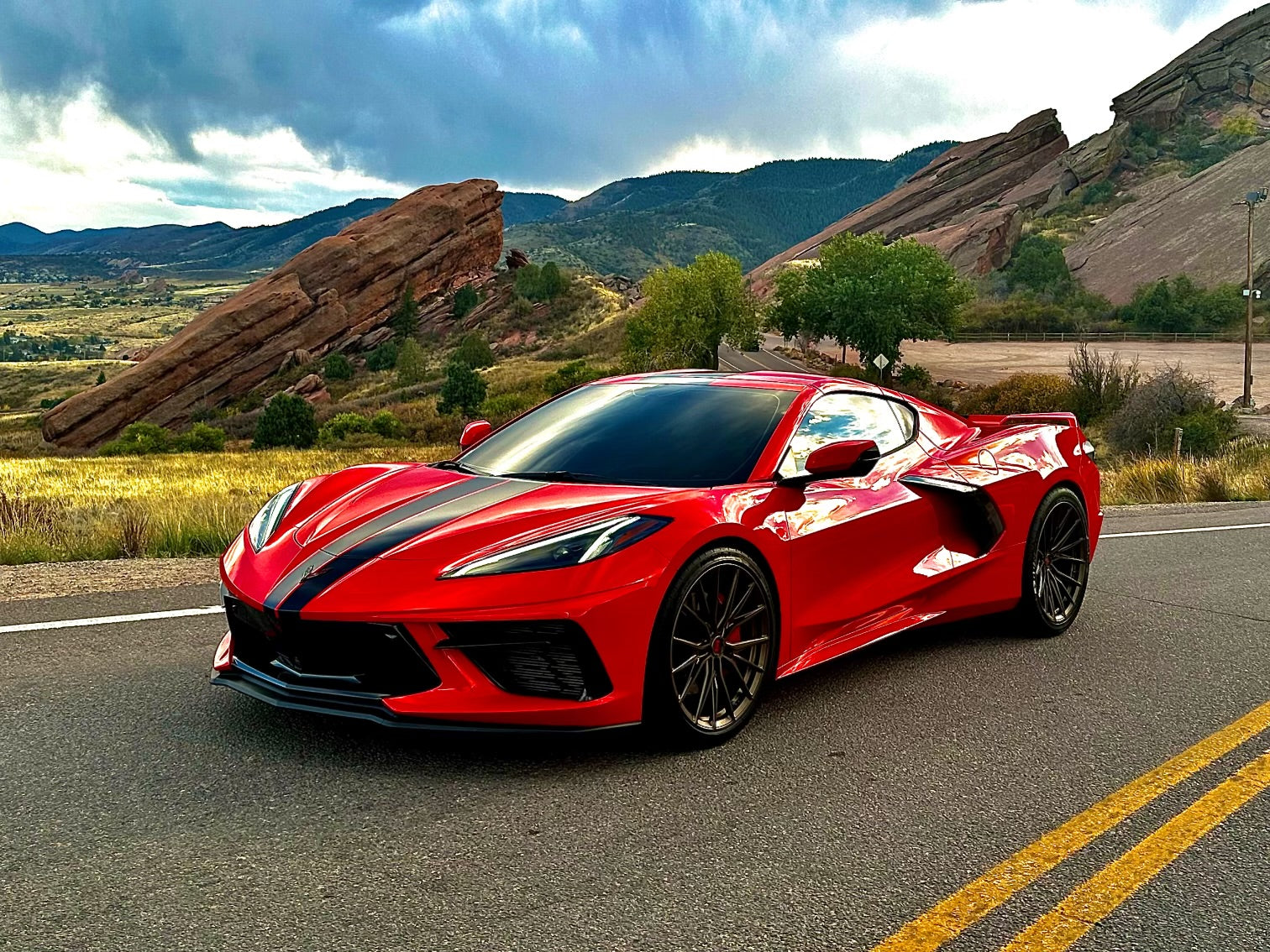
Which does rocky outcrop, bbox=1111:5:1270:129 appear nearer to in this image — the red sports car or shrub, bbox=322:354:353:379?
shrub, bbox=322:354:353:379

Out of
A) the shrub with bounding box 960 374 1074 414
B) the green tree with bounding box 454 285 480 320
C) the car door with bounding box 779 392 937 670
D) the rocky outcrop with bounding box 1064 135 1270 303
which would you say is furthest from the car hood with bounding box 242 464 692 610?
the green tree with bounding box 454 285 480 320

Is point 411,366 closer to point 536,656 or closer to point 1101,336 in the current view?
point 1101,336

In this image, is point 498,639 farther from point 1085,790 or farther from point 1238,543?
point 1238,543

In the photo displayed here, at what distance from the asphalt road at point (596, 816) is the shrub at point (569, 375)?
231 ft

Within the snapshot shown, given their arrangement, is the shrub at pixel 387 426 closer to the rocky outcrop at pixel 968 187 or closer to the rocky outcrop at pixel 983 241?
the rocky outcrop at pixel 983 241

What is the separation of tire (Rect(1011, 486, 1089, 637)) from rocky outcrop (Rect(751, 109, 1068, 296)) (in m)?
138

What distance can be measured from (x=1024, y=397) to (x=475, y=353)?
5433 centimetres

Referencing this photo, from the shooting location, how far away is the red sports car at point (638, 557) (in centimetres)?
350

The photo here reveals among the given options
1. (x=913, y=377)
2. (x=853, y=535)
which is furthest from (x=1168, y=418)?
(x=913, y=377)

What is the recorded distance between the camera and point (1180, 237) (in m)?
102

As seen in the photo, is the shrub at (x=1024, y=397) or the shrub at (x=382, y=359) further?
the shrub at (x=382, y=359)

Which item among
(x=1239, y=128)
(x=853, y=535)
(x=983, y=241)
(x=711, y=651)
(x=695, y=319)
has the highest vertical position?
(x=1239, y=128)

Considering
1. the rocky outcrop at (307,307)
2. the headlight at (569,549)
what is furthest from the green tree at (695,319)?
the headlight at (569,549)

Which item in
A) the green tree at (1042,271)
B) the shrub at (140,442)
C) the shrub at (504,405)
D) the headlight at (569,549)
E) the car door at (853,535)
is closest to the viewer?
the headlight at (569,549)
